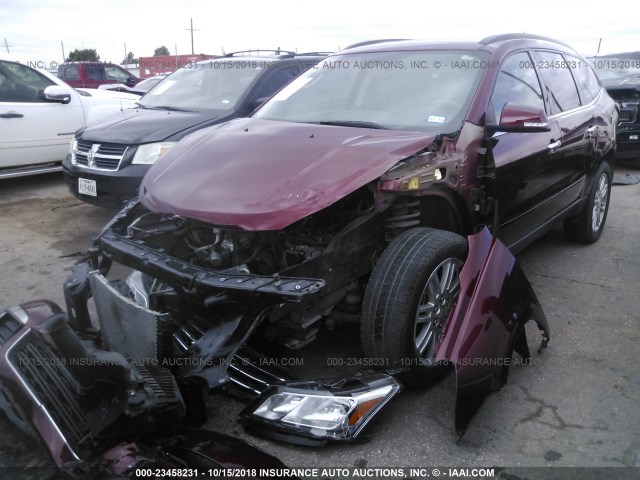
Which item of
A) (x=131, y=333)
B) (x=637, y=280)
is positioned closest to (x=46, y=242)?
(x=131, y=333)

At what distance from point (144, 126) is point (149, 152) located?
459 millimetres

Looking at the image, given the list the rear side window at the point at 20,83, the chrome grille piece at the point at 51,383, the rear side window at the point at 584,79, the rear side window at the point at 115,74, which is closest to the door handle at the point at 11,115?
the rear side window at the point at 20,83

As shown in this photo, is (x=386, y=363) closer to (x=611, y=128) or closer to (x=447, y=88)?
(x=447, y=88)

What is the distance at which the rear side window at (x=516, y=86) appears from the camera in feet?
11.7

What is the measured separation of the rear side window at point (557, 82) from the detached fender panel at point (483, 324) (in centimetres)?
198

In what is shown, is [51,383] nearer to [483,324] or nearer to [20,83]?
[483,324]

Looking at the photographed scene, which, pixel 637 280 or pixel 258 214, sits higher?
pixel 258 214

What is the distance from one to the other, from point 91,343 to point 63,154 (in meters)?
5.45

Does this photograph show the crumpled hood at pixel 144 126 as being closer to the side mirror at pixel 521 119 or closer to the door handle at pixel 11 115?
the door handle at pixel 11 115

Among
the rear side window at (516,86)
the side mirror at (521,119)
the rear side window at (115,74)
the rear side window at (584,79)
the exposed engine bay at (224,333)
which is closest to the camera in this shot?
the exposed engine bay at (224,333)

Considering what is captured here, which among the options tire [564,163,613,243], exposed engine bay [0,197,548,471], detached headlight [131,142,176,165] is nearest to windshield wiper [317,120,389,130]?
exposed engine bay [0,197,548,471]

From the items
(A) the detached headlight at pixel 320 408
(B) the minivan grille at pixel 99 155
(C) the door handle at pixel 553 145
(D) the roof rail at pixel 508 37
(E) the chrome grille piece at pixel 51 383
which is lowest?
(A) the detached headlight at pixel 320 408

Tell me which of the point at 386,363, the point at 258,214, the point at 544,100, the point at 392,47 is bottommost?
the point at 386,363

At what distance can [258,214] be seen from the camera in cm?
256
